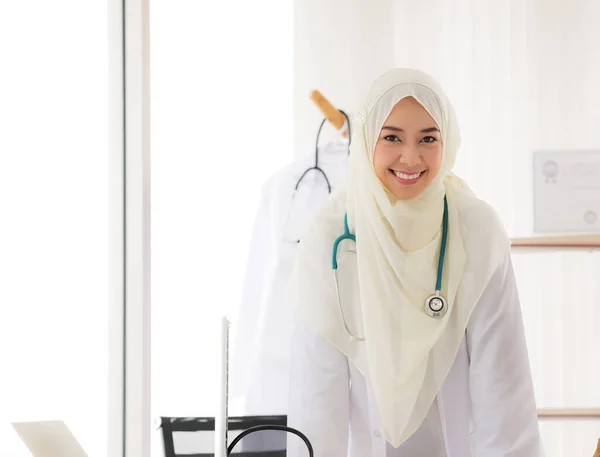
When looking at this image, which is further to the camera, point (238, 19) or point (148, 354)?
point (238, 19)

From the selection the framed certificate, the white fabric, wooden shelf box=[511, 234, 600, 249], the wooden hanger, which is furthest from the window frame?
the framed certificate

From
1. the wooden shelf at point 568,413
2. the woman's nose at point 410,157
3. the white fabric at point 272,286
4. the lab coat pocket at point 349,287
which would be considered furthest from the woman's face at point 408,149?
the wooden shelf at point 568,413

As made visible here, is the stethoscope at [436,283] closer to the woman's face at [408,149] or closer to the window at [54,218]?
the woman's face at [408,149]

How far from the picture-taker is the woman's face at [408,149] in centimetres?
143

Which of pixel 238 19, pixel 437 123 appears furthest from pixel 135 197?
pixel 437 123

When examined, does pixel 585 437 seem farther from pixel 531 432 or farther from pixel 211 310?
pixel 211 310

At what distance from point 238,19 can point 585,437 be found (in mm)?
1750

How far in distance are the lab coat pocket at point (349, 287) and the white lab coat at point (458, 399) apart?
7 centimetres

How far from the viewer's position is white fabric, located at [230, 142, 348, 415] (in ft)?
6.20

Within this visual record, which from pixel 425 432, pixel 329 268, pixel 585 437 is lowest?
pixel 585 437

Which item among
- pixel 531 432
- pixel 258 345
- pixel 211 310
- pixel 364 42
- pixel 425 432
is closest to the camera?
pixel 531 432

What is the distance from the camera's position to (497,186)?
2287mm

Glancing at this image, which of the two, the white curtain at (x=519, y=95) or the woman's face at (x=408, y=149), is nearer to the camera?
the woman's face at (x=408, y=149)

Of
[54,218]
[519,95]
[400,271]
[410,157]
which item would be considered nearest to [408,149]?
[410,157]
